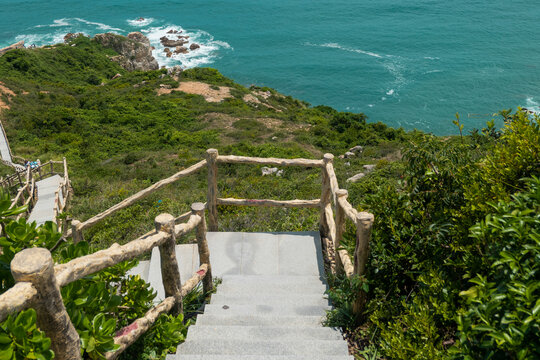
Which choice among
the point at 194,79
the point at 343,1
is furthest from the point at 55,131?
the point at 343,1

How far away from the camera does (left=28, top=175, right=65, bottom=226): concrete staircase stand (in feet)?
41.9

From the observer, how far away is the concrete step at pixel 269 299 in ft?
16.3

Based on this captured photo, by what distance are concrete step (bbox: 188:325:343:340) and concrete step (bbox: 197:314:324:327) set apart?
0.18m

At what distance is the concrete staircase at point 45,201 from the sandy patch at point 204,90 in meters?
21.8

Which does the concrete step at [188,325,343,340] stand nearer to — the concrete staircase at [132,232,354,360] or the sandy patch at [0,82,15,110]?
the concrete staircase at [132,232,354,360]

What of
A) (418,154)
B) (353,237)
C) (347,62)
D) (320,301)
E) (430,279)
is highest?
(418,154)

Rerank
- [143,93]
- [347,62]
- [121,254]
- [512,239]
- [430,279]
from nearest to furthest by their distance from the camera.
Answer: [512,239], [121,254], [430,279], [143,93], [347,62]

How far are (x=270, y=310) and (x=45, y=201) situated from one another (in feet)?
40.4

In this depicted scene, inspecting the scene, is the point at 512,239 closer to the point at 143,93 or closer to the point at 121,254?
the point at 121,254

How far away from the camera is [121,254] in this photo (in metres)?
3.21

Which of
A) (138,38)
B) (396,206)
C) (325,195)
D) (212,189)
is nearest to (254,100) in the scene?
(138,38)

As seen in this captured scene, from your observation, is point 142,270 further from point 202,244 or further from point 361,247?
point 361,247

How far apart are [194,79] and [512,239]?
41.5 metres

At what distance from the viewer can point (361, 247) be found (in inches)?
167
